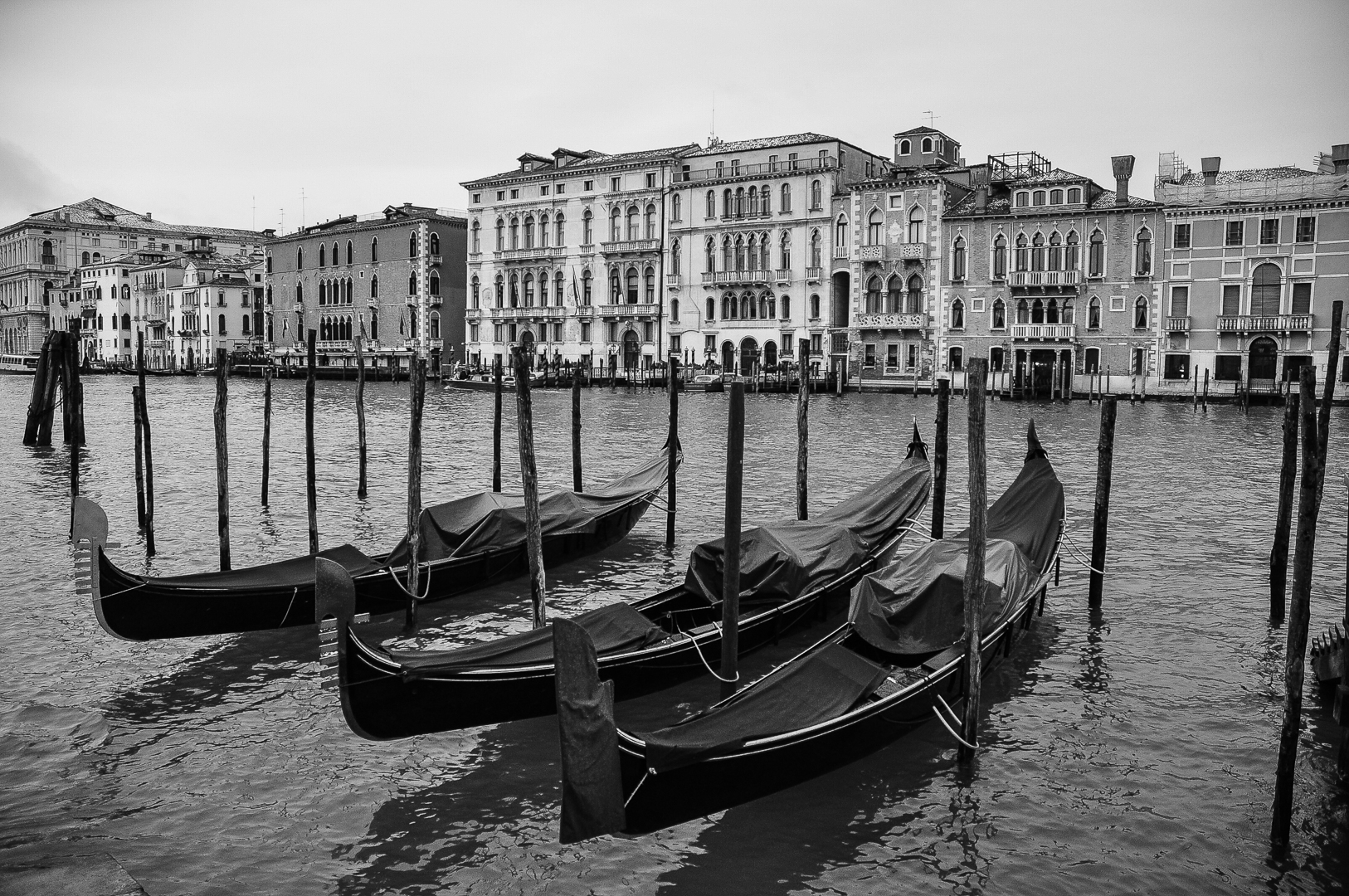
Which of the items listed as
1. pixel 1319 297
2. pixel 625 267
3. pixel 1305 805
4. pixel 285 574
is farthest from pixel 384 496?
pixel 625 267

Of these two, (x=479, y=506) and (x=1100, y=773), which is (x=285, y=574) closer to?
(x=479, y=506)

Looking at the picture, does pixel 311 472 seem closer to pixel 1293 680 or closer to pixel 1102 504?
pixel 1102 504

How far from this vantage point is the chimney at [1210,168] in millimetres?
32500

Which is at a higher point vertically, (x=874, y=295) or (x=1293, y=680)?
(x=874, y=295)

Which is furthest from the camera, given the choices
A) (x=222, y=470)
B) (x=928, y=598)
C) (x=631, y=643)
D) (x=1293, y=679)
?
(x=222, y=470)

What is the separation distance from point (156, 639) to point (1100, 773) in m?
5.80

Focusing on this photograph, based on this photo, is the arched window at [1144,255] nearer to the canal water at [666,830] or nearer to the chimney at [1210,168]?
the chimney at [1210,168]

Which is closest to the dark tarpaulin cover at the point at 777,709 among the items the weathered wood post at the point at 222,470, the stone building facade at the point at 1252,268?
the weathered wood post at the point at 222,470

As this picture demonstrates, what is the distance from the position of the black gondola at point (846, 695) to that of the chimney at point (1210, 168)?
95.9ft

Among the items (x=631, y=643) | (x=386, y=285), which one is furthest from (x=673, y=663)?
(x=386, y=285)

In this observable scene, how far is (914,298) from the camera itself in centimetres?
3834

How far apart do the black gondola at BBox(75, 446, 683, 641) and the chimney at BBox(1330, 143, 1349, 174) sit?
94.7 feet

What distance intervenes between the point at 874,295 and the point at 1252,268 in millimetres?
11972

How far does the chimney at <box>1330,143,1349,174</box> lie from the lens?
1219 inches
